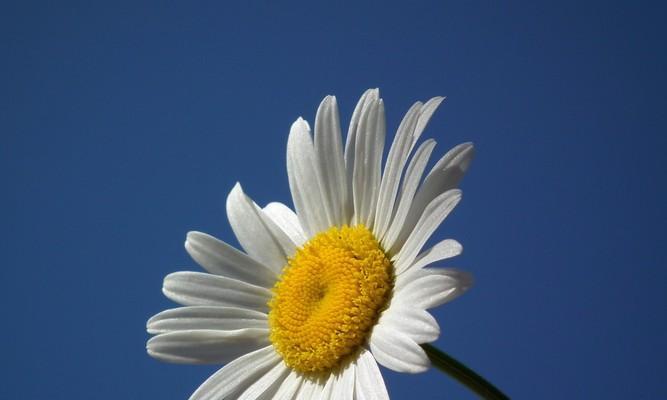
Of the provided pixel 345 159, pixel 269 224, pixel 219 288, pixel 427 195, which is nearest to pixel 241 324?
pixel 219 288

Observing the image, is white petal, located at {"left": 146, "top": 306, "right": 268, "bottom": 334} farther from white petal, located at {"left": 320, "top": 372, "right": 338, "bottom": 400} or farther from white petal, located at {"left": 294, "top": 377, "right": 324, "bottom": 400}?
white petal, located at {"left": 320, "top": 372, "right": 338, "bottom": 400}

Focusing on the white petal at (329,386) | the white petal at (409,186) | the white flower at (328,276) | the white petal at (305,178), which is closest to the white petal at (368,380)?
the white flower at (328,276)

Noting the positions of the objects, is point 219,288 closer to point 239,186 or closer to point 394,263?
point 239,186

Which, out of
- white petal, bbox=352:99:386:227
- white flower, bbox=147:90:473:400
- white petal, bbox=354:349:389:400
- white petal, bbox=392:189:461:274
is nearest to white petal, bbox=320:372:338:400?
white flower, bbox=147:90:473:400

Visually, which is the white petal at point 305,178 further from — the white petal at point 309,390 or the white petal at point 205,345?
the white petal at point 309,390

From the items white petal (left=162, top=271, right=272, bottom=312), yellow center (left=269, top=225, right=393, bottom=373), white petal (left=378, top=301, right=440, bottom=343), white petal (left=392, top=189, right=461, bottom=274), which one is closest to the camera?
white petal (left=378, top=301, right=440, bottom=343)

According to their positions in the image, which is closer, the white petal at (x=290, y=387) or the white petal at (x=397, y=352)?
the white petal at (x=397, y=352)

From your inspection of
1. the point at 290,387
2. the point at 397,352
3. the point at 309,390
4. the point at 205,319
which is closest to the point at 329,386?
the point at 309,390
